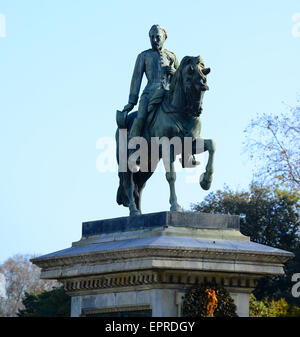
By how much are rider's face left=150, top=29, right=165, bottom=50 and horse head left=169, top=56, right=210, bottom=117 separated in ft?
4.83

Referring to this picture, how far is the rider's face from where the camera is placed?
1661cm

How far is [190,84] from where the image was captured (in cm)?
1496

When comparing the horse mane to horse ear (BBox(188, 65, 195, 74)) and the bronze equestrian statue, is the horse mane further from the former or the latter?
horse ear (BBox(188, 65, 195, 74))

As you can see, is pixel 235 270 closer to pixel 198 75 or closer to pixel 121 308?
pixel 121 308

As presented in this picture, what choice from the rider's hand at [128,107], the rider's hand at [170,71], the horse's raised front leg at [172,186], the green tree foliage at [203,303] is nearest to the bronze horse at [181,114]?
the horse's raised front leg at [172,186]

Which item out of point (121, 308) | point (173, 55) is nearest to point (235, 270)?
point (121, 308)

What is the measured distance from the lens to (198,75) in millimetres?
14898

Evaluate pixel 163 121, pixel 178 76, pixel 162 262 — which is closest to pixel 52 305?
pixel 163 121

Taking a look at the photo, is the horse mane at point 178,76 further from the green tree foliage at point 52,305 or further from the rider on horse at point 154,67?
the green tree foliage at point 52,305

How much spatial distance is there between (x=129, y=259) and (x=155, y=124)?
2.52m

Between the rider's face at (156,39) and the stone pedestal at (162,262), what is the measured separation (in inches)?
124

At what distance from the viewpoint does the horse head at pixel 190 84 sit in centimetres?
1491

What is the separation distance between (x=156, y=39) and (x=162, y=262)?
4485 millimetres

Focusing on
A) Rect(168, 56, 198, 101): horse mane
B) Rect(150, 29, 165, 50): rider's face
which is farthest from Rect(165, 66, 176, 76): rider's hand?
Rect(168, 56, 198, 101): horse mane
